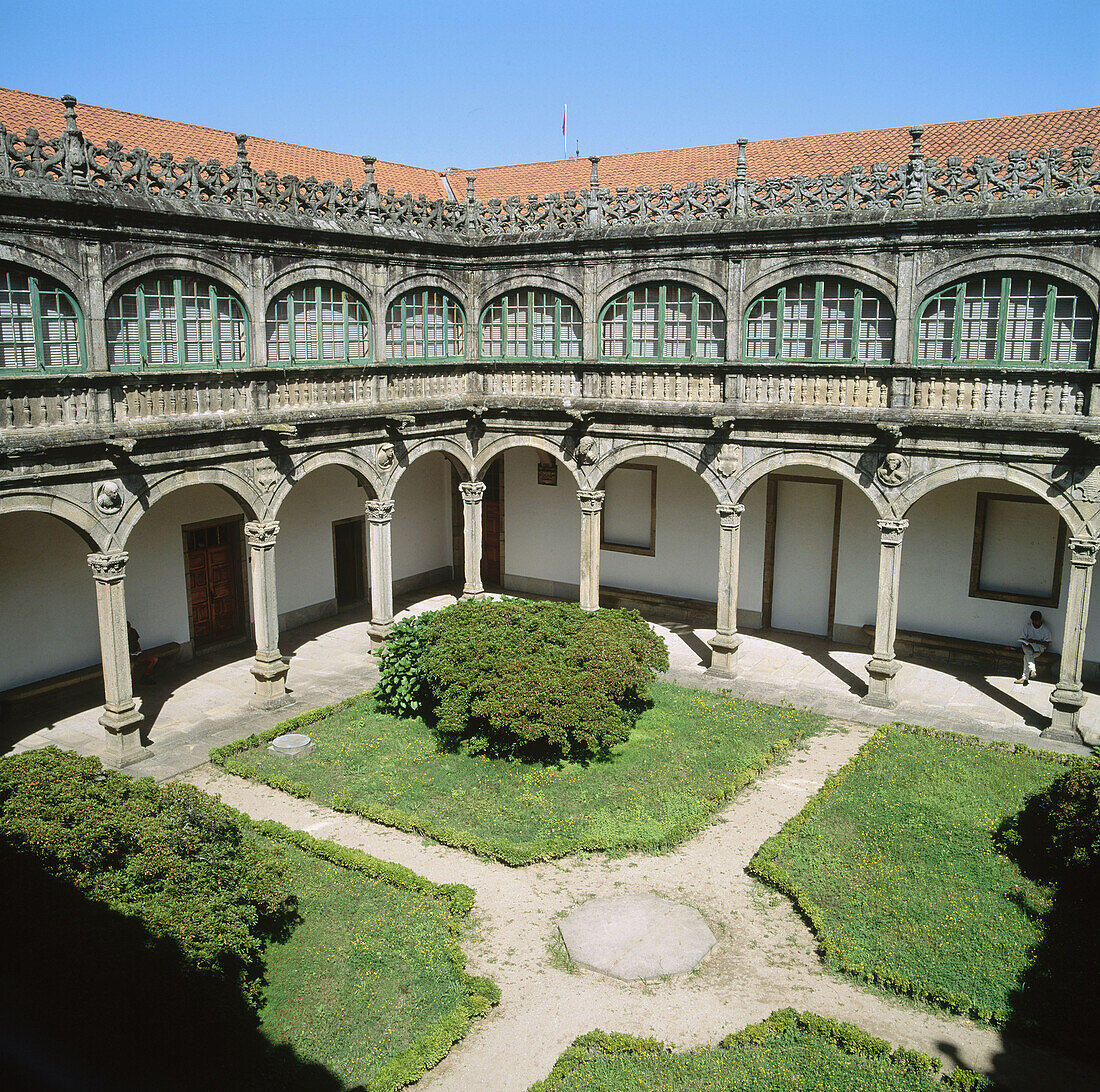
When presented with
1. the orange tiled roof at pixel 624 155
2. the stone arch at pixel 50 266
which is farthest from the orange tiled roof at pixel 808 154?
the stone arch at pixel 50 266

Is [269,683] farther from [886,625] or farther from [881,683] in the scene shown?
[886,625]

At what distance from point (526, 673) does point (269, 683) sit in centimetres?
539

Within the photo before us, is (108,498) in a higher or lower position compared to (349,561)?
higher

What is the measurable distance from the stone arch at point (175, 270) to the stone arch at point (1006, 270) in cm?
1140

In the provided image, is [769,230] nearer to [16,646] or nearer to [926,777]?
[926,777]

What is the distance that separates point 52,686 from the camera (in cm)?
1619

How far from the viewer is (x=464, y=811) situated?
1291 cm

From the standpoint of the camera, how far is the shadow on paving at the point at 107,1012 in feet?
21.4

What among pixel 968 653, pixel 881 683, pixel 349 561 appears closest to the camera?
pixel 881 683

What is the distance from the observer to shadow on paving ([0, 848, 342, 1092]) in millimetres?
6535

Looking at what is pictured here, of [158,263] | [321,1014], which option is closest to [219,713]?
[158,263]

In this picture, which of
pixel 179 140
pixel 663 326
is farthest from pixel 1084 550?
pixel 179 140

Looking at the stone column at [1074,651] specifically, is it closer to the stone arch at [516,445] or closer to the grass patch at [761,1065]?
the grass patch at [761,1065]

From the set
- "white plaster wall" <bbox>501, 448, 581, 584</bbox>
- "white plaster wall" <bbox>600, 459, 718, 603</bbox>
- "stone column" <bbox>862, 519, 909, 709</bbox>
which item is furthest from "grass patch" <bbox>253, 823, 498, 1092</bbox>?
"white plaster wall" <bbox>501, 448, 581, 584</bbox>
